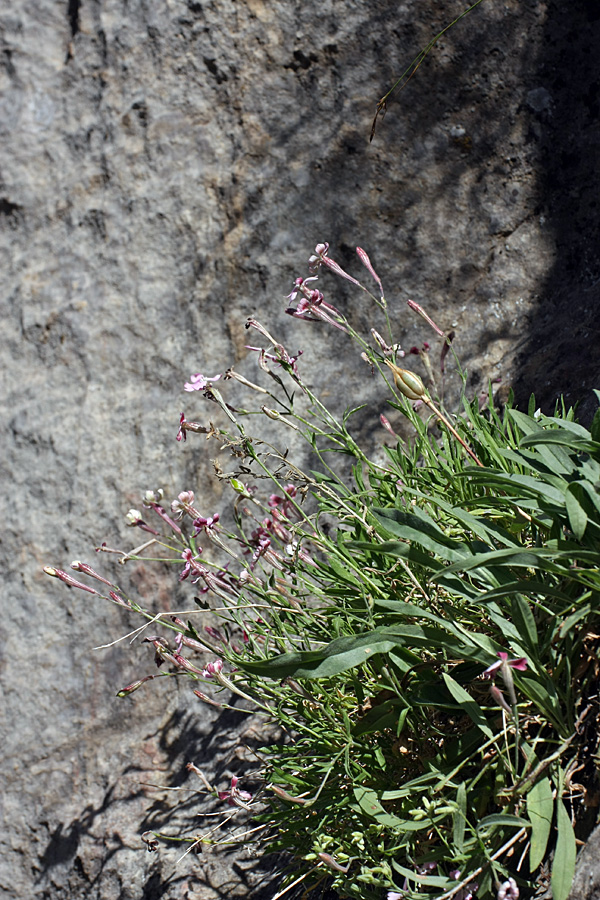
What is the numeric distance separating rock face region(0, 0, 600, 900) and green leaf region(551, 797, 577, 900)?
4.48 ft

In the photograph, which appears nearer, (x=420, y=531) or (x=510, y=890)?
(x=510, y=890)

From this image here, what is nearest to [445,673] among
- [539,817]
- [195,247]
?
[539,817]

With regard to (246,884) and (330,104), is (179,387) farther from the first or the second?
(246,884)

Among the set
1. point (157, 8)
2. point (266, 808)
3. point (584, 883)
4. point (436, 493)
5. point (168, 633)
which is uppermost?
point (157, 8)

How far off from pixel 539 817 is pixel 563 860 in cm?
8

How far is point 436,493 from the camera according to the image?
1905 millimetres

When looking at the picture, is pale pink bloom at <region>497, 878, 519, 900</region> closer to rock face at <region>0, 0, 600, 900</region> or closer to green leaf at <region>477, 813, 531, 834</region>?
green leaf at <region>477, 813, 531, 834</region>

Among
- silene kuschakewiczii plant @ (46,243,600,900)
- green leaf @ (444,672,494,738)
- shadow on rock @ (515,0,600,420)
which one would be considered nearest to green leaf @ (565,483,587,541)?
silene kuschakewiczii plant @ (46,243,600,900)

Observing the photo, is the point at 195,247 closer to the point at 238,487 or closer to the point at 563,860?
the point at 238,487

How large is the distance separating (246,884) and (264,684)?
2.31 ft

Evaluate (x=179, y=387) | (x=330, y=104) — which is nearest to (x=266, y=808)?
(x=179, y=387)

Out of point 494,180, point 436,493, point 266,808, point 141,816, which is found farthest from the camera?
point 494,180

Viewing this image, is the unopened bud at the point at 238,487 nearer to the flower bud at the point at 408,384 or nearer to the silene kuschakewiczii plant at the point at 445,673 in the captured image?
the silene kuschakewiczii plant at the point at 445,673

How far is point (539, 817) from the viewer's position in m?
1.35
